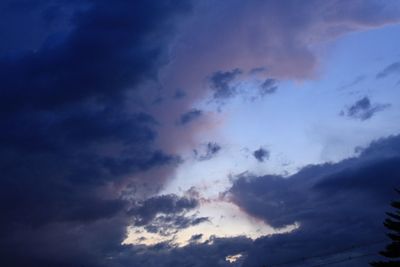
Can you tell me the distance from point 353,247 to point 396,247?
6753 mm

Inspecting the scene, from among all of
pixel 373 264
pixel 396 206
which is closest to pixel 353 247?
pixel 373 264

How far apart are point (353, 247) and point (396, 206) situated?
10128 millimetres

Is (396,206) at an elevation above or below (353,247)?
above

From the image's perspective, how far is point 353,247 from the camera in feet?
226

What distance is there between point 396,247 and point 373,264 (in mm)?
5652

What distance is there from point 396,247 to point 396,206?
6775mm

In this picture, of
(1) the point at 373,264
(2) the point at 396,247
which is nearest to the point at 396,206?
(2) the point at 396,247

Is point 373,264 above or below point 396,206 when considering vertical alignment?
below

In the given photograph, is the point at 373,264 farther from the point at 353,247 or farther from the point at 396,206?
the point at 396,206

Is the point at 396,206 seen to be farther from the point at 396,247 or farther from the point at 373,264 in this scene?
the point at 373,264

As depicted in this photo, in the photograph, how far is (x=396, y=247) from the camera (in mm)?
65688

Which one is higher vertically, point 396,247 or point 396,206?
point 396,206

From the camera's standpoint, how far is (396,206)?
221 ft
